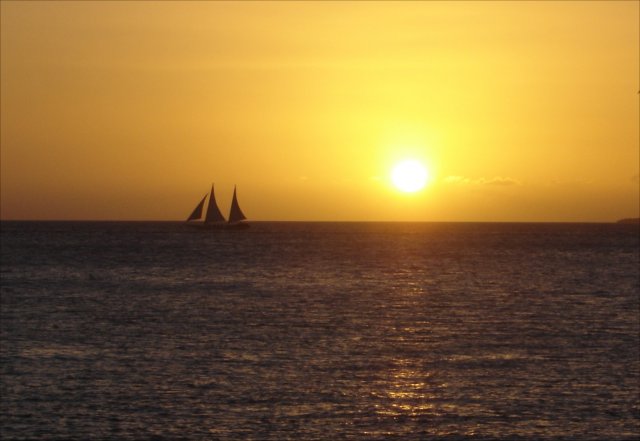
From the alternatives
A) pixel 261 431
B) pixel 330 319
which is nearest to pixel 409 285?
pixel 330 319

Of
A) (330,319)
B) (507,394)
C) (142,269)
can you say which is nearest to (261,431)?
(507,394)

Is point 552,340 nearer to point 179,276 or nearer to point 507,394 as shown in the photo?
point 507,394

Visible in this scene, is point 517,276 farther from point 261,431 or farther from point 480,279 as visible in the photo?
point 261,431

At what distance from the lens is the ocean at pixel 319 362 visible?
2656 cm

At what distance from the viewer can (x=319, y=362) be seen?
120ft

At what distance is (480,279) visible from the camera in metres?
89.6

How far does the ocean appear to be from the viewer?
87.1 ft

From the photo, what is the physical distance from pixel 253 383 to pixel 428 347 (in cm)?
1179

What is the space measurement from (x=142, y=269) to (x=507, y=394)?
258 ft

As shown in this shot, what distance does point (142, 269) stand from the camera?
345ft

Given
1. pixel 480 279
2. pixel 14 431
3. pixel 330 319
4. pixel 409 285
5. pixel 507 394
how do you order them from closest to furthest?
1. pixel 14 431
2. pixel 507 394
3. pixel 330 319
4. pixel 409 285
5. pixel 480 279

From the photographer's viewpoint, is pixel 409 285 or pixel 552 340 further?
pixel 409 285

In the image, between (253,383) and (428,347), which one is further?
(428,347)

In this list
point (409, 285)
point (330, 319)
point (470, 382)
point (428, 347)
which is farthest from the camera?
point (409, 285)
